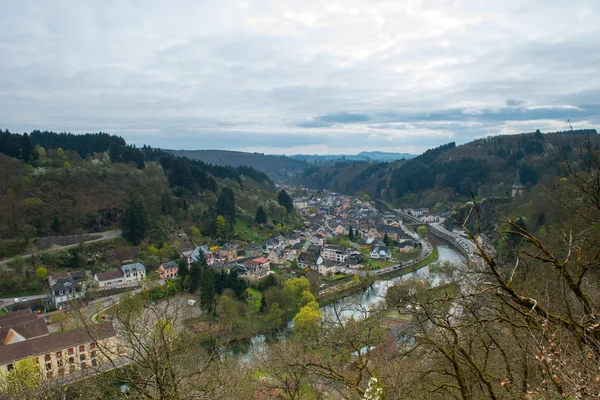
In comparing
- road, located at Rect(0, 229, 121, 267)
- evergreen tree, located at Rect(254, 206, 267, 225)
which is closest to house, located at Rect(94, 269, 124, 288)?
road, located at Rect(0, 229, 121, 267)

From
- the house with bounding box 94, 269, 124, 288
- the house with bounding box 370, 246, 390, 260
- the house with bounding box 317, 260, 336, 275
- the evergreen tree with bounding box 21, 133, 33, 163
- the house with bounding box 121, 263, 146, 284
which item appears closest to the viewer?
the house with bounding box 94, 269, 124, 288

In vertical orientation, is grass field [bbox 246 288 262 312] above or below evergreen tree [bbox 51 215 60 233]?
below

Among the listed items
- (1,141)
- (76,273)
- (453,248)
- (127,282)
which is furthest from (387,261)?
(1,141)

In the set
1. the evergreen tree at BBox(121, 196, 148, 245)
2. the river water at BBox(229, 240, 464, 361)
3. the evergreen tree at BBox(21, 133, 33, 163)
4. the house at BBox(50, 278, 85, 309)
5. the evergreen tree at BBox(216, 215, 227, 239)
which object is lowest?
the river water at BBox(229, 240, 464, 361)

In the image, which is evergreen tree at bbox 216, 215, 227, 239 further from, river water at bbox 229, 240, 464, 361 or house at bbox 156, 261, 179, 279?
river water at bbox 229, 240, 464, 361

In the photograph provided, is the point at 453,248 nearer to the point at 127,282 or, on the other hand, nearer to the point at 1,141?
the point at 127,282

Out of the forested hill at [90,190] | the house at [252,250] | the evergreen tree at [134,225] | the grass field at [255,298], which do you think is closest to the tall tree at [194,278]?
the grass field at [255,298]

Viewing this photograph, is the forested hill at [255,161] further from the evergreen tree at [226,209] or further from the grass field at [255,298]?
the grass field at [255,298]
